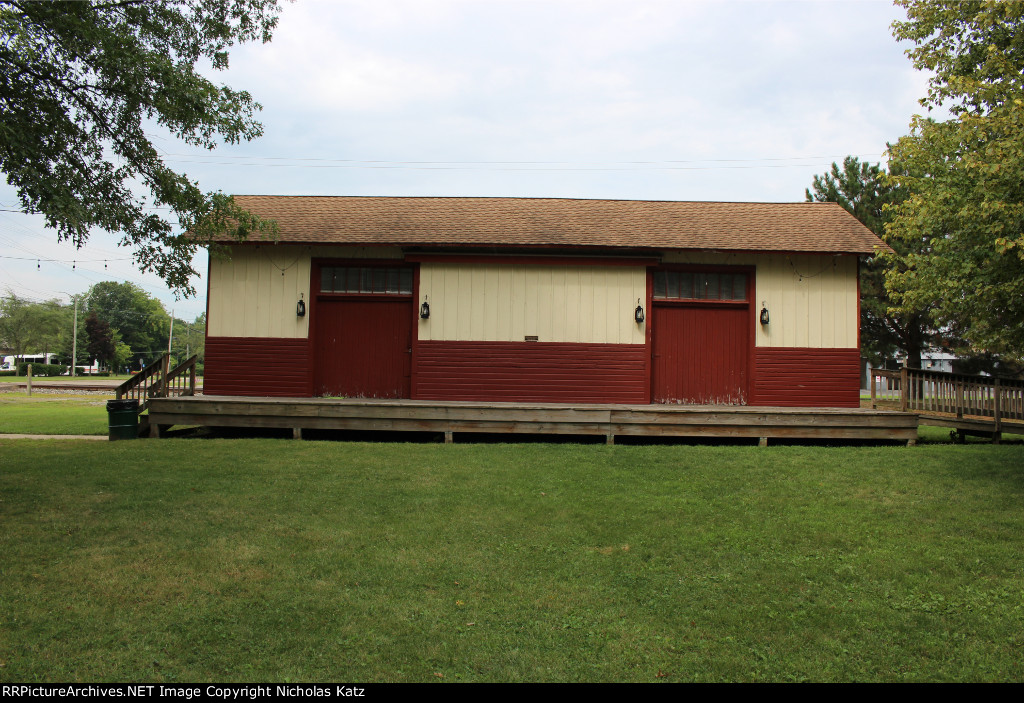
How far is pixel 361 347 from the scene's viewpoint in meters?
12.3

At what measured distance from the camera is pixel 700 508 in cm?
631

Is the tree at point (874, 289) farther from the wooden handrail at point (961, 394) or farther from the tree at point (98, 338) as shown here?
the tree at point (98, 338)

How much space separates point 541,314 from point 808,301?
499cm

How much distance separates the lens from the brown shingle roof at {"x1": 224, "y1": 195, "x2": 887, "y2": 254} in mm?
11797

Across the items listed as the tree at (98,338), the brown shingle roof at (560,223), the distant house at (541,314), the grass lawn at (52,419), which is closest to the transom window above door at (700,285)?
the distant house at (541,314)

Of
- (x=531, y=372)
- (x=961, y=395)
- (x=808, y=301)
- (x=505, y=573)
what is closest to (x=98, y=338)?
(x=531, y=372)

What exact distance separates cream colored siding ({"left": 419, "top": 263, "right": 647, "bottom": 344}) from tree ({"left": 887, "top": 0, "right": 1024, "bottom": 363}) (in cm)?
438

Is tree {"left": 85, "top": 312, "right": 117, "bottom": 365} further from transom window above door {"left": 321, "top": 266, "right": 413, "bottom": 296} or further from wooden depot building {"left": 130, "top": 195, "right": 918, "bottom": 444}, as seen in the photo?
transom window above door {"left": 321, "top": 266, "right": 413, "bottom": 296}

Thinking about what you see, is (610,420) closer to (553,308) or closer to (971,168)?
(553,308)

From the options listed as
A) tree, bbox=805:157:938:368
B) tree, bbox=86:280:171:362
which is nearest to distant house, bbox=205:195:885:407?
tree, bbox=805:157:938:368

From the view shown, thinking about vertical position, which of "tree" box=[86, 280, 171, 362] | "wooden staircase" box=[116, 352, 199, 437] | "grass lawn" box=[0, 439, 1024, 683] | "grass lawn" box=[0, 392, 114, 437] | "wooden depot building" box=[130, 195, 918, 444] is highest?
"tree" box=[86, 280, 171, 362]

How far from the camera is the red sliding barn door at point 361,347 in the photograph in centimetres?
1225
